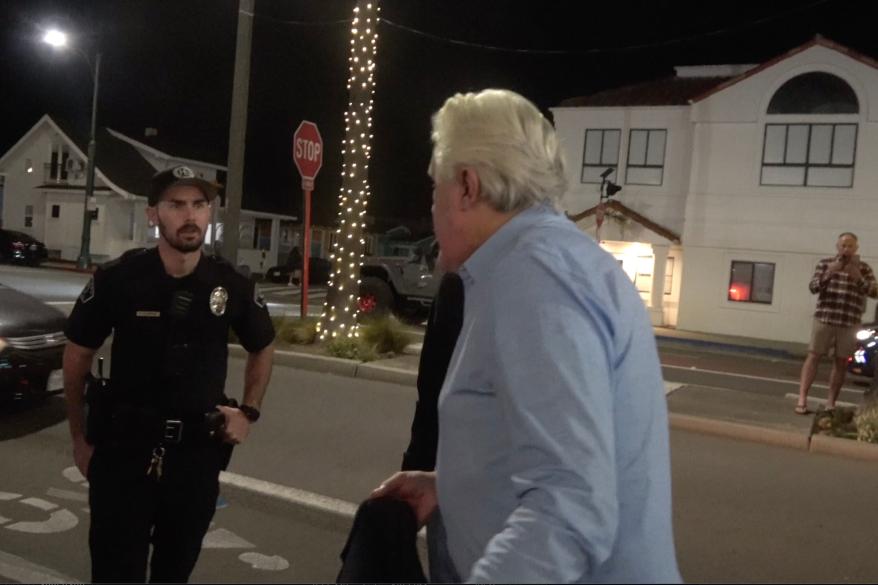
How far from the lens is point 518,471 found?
52.0 inches

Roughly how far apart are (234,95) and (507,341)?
11496mm

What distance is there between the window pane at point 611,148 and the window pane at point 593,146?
16 centimetres

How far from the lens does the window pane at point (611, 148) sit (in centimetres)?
2398

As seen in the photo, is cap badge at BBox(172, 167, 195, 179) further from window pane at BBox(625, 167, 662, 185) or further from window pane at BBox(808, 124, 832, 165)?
window pane at BBox(625, 167, 662, 185)

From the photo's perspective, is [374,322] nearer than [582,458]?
No

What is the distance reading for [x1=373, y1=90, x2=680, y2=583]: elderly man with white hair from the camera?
49.5 inches

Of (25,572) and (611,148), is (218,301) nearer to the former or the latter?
(25,572)

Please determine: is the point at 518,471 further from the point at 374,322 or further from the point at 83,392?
the point at 374,322

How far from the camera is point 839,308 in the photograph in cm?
864

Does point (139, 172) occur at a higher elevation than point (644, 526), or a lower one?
higher

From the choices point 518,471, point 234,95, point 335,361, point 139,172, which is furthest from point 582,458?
point 139,172

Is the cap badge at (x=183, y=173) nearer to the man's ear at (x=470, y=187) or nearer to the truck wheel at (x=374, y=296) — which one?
the man's ear at (x=470, y=187)

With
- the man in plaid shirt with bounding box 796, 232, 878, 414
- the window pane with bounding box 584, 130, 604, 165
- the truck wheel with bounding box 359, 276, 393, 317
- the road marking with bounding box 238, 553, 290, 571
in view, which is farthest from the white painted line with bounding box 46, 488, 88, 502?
the window pane with bounding box 584, 130, 604, 165

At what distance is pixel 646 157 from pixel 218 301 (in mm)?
22068
